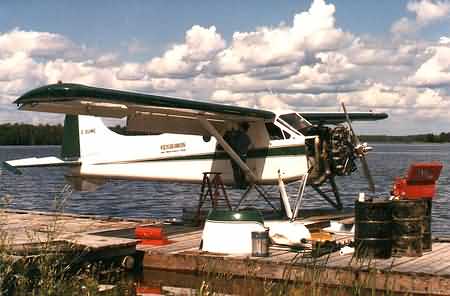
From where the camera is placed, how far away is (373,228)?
8.16 meters

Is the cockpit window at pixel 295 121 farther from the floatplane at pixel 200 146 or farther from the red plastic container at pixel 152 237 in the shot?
the red plastic container at pixel 152 237

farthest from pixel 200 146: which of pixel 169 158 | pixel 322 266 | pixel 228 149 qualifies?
pixel 322 266

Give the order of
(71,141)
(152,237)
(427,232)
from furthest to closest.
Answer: (71,141)
(152,237)
(427,232)

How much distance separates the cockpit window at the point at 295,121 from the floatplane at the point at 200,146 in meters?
0.02

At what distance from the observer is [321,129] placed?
11727mm

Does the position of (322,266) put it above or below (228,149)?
below

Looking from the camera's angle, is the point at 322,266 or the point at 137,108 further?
the point at 137,108

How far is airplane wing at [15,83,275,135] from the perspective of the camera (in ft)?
28.1

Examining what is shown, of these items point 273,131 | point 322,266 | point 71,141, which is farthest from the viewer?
point 71,141

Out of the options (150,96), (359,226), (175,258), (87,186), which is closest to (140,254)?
(175,258)

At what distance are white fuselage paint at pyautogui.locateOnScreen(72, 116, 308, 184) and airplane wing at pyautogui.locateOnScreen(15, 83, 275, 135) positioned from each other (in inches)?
23.4

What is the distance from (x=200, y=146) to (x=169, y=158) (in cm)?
72

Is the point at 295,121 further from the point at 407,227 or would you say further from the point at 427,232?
the point at 407,227

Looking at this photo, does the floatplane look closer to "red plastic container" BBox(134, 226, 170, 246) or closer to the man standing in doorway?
the man standing in doorway
